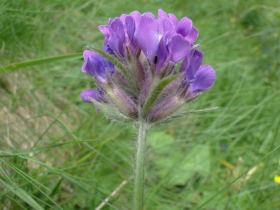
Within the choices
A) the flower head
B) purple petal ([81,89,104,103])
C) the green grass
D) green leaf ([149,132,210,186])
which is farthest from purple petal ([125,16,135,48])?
green leaf ([149,132,210,186])

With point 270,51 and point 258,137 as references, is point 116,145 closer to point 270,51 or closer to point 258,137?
point 258,137

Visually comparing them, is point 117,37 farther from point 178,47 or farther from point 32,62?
point 32,62

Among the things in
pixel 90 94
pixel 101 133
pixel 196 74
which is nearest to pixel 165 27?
pixel 196 74

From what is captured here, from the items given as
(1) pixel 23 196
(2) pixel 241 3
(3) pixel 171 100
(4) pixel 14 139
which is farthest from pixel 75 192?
(2) pixel 241 3

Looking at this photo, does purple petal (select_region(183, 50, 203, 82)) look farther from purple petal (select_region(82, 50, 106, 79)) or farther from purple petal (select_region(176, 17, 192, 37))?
purple petal (select_region(82, 50, 106, 79))

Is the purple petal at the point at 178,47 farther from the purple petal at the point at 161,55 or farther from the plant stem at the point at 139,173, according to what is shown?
the plant stem at the point at 139,173
